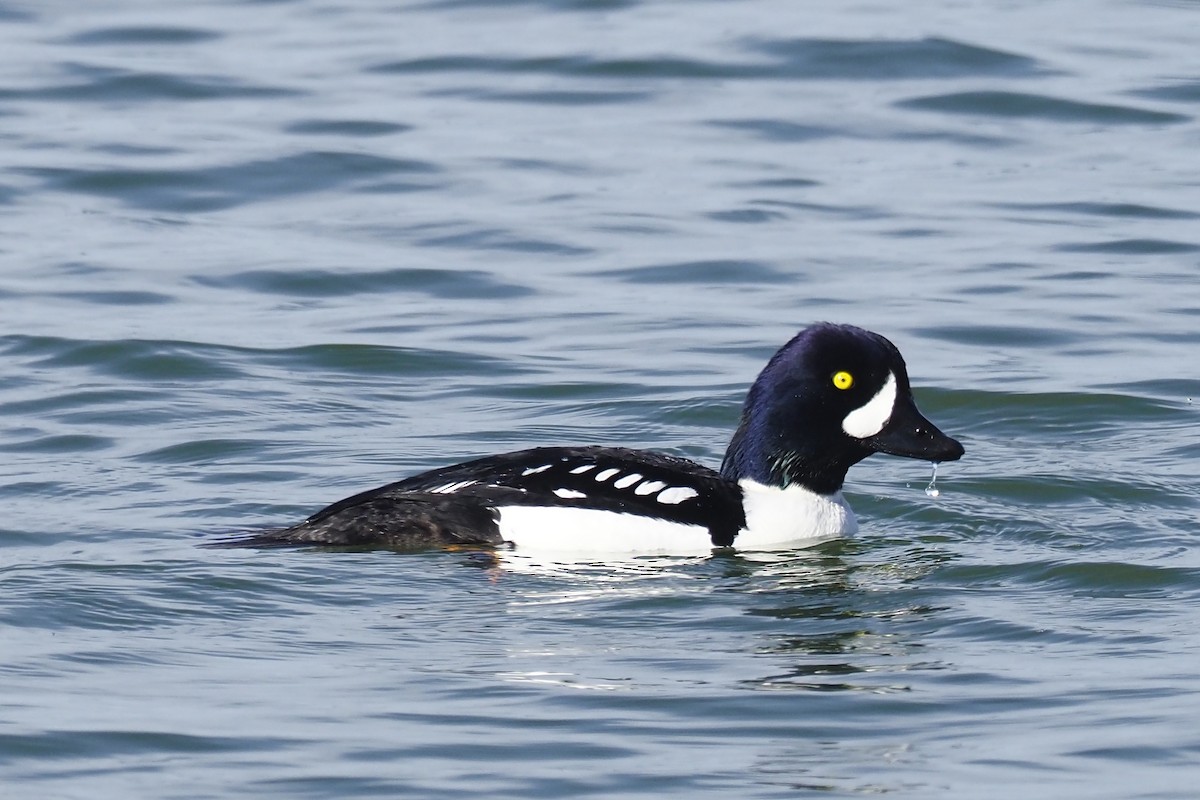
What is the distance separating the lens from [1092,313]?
14609 mm

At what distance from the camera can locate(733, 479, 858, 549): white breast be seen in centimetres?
995

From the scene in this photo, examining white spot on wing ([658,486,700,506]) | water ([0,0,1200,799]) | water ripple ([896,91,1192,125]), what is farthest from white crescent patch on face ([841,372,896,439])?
water ripple ([896,91,1192,125])

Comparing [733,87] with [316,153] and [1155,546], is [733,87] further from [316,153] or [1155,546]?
[1155,546]

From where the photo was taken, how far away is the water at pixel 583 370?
7.25 meters

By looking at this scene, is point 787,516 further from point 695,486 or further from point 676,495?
point 676,495

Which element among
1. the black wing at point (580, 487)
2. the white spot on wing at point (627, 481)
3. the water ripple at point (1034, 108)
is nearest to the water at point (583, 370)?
the water ripple at point (1034, 108)

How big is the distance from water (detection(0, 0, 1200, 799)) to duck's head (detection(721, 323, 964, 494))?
0.44 metres

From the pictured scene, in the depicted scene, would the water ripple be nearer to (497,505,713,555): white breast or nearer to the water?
the water

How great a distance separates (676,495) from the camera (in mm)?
9719

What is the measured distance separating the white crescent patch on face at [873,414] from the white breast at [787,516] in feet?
1.05

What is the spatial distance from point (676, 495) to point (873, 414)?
1.03 metres

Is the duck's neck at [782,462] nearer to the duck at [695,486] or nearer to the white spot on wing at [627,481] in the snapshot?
the duck at [695,486]

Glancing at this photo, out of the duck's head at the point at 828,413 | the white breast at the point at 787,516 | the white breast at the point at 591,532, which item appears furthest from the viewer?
the duck's head at the point at 828,413

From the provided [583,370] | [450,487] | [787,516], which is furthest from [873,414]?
[583,370]
